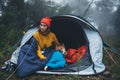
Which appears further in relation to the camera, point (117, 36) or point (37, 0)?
point (117, 36)

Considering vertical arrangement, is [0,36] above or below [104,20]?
below

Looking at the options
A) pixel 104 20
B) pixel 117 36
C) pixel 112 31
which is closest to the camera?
pixel 117 36

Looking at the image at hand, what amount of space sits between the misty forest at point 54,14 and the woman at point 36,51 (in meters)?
0.21

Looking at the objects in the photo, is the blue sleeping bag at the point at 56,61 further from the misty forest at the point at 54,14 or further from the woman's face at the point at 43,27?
the woman's face at the point at 43,27

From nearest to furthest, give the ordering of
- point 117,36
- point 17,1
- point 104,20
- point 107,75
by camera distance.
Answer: point 107,75 → point 17,1 → point 117,36 → point 104,20

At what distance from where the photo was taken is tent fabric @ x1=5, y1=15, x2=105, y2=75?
649 centimetres

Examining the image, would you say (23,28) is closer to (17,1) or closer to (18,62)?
(17,1)

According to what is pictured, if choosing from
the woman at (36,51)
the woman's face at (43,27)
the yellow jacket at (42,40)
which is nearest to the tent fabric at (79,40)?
the woman at (36,51)

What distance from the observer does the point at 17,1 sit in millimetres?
9938

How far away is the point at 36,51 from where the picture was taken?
6758 millimetres

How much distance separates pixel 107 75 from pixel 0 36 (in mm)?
3972

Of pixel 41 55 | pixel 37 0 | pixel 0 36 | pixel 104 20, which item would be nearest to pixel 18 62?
pixel 41 55

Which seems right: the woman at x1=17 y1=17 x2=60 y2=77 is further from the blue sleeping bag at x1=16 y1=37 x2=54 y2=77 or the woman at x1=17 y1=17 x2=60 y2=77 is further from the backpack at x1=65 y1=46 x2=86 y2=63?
the backpack at x1=65 y1=46 x2=86 y2=63

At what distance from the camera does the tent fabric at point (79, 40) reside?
649 cm
